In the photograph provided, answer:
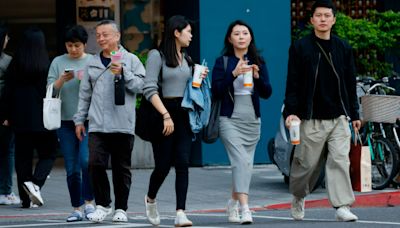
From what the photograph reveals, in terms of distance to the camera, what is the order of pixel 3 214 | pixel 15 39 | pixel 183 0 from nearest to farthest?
pixel 3 214, pixel 183 0, pixel 15 39

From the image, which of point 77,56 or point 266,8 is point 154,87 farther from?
point 266,8

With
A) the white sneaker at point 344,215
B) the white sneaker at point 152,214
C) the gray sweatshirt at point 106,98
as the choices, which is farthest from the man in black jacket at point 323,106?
the gray sweatshirt at point 106,98

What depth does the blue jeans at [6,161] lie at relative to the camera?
1375cm

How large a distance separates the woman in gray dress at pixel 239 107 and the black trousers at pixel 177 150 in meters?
0.46

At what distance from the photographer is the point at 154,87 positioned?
10.7 meters

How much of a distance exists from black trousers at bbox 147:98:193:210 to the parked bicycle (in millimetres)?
3982

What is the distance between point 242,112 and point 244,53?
0.58m

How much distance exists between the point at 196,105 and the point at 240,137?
2.00ft

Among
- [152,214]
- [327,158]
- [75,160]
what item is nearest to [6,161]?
[75,160]

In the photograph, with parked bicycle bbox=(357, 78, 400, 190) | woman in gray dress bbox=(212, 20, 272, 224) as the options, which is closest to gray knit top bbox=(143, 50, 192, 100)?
woman in gray dress bbox=(212, 20, 272, 224)

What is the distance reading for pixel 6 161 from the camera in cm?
1381

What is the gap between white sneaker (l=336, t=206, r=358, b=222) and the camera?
10.9 m

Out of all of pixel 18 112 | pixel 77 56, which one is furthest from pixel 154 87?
pixel 18 112

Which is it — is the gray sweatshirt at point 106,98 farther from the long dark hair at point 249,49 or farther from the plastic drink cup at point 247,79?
the plastic drink cup at point 247,79
